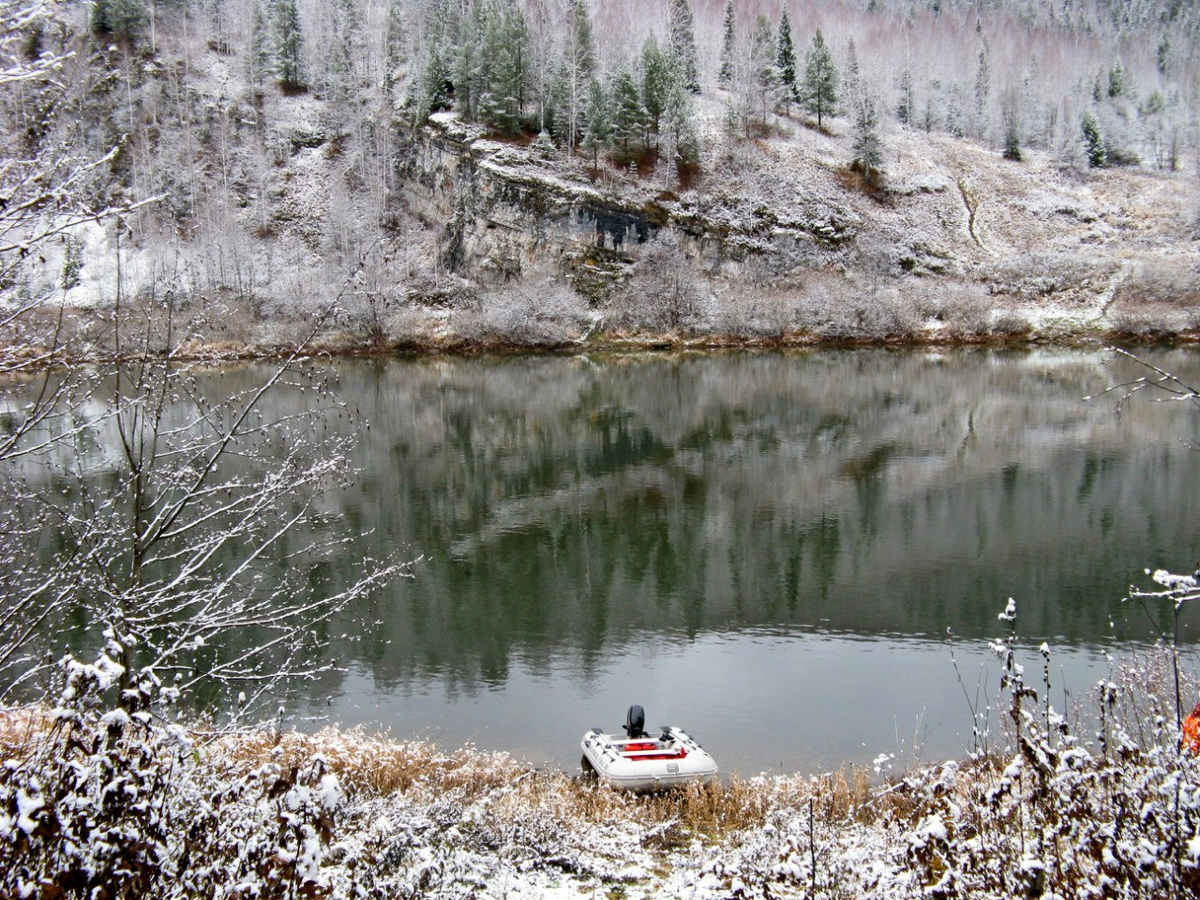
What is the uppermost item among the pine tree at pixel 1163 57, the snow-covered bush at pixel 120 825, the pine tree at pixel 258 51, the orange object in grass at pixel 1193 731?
the pine tree at pixel 1163 57

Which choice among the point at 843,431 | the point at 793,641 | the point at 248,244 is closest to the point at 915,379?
the point at 843,431

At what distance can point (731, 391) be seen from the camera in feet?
141

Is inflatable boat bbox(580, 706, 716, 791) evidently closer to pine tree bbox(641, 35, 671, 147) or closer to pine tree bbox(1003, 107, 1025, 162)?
pine tree bbox(641, 35, 671, 147)

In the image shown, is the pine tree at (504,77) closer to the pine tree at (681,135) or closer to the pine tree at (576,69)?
the pine tree at (576,69)

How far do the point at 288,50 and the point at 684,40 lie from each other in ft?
126

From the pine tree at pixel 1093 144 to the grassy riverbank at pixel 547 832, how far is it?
89385 millimetres

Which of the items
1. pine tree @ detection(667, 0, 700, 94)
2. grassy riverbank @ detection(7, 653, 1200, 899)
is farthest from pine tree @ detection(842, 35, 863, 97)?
grassy riverbank @ detection(7, 653, 1200, 899)

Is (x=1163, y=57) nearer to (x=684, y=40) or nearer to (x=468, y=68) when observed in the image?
(x=684, y=40)

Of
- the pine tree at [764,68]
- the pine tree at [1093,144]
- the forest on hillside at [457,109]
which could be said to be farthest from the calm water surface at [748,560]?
the pine tree at [1093,144]

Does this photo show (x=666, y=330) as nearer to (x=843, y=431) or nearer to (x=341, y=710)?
(x=843, y=431)

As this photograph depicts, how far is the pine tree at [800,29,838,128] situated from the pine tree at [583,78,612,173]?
24.4 metres

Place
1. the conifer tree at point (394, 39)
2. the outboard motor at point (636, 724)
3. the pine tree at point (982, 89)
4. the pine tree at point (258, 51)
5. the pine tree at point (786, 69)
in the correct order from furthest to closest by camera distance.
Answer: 1. the pine tree at point (982, 89)
2. the pine tree at point (258, 51)
3. the conifer tree at point (394, 39)
4. the pine tree at point (786, 69)
5. the outboard motor at point (636, 724)

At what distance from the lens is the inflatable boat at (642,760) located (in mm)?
9734

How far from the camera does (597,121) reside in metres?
70.6
